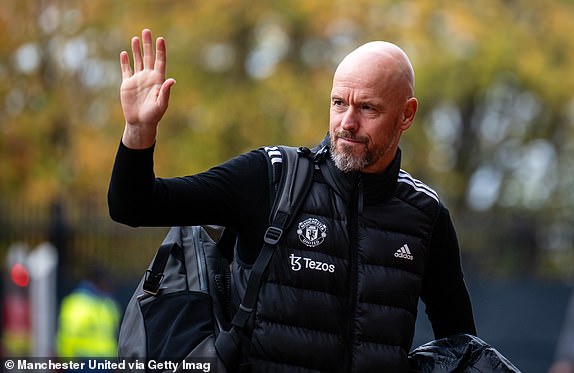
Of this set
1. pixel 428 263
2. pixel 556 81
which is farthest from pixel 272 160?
pixel 556 81

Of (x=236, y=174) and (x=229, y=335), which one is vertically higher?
(x=236, y=174)

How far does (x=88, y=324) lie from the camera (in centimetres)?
1112

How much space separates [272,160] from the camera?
325 centimetres

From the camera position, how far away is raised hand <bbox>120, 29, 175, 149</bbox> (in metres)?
2.99

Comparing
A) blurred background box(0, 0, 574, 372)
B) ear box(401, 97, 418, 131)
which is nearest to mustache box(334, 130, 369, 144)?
ear box(401, 97, 418, 131)

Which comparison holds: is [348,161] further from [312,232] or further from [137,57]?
[137,57]

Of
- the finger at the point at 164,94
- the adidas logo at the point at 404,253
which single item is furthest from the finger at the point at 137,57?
the adidas logo at the point at 404,253

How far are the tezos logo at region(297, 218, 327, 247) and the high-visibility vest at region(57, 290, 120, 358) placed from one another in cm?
833

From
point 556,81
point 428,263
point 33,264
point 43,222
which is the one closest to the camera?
point 428,263

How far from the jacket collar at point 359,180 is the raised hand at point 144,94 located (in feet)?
2.03

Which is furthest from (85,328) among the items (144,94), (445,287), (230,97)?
(144,94)

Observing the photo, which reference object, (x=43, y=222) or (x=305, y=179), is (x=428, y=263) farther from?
(x=43, y=222)

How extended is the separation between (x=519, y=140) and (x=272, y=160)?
1556 cm

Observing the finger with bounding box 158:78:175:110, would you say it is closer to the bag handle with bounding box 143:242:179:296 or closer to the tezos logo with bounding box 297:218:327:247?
the bag handle with bounding box 143:242:179:296
